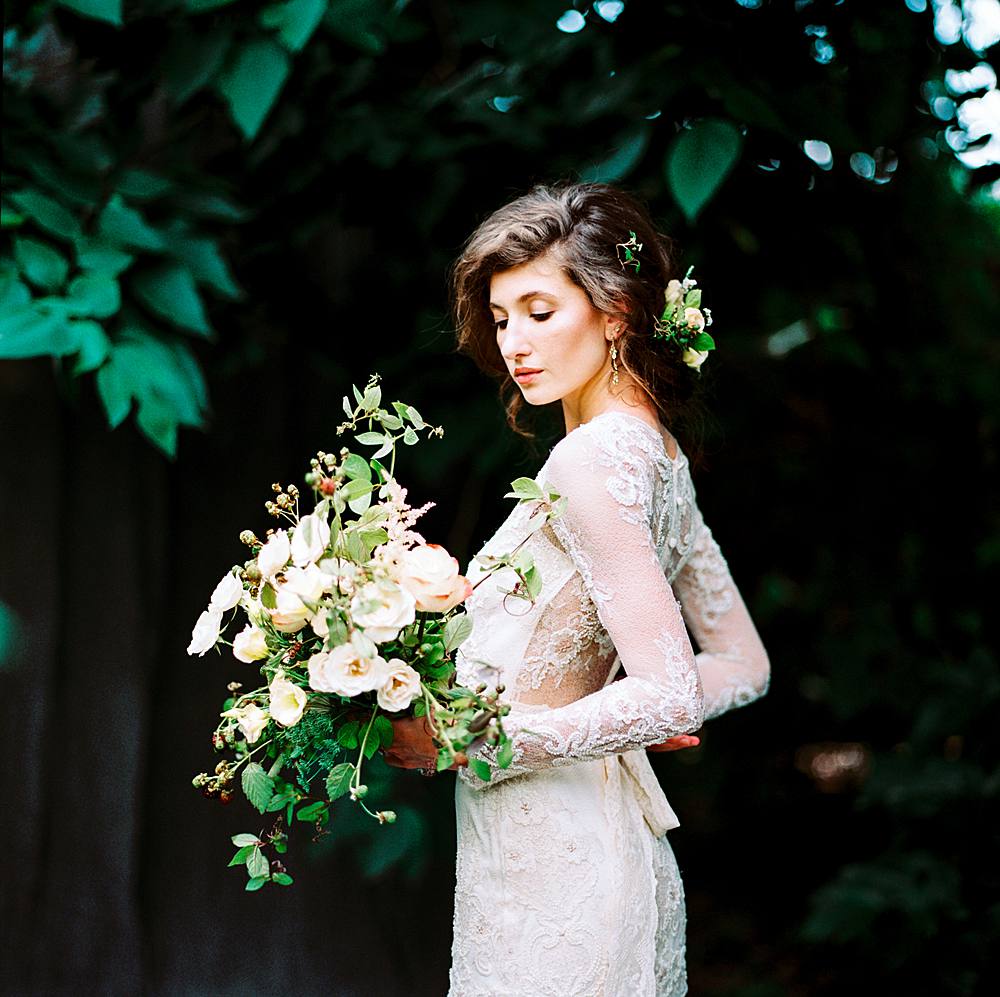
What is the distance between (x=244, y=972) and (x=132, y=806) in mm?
518

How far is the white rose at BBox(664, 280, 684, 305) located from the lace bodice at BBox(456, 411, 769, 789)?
0.73 ft

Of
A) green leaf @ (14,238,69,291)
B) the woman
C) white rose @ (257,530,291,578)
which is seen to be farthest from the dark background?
white rose @ (257,530,291,578)

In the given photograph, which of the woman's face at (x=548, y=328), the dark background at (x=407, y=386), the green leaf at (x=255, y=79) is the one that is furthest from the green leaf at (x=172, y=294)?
the woman's face at (x=548, y=328)

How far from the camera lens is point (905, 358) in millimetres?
3281

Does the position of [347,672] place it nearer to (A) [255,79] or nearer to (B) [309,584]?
(B) [309,584]

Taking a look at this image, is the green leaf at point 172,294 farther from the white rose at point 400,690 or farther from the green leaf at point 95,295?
the white rose at point 400,690

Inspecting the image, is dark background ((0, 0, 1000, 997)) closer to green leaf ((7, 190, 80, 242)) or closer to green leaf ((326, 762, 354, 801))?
green leaf ((7, 190, 80, 242))

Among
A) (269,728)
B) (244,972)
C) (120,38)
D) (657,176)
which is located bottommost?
(244,972)

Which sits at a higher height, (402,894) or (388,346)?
(388,346)

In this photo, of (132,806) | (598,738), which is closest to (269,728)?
(598,738)

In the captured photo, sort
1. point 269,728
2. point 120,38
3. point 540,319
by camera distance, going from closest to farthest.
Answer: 1. point 269,728
2. point 540,319
3. point 120,38

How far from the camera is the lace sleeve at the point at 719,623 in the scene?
6.87ft

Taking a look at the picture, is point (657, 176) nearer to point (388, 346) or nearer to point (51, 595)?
point (388, 346)

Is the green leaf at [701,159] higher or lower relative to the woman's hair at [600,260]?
higher
